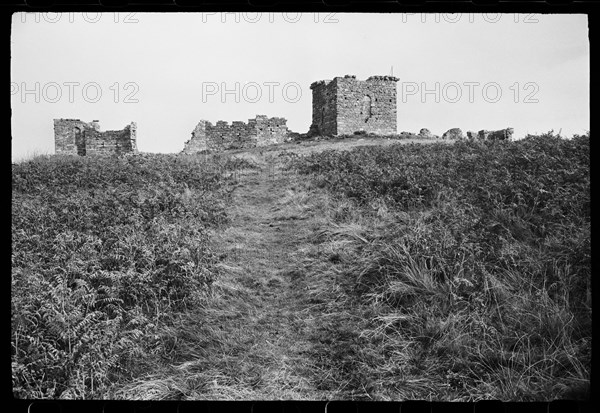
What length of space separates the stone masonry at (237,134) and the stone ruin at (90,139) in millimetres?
3322

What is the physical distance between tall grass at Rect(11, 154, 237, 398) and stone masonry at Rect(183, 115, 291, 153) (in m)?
13.0

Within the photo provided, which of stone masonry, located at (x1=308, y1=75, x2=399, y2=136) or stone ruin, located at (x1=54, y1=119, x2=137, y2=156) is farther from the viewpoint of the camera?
stone masonry, located at (x1=308, y1=75, x2=399, y2=136)

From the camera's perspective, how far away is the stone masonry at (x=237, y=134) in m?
22.4

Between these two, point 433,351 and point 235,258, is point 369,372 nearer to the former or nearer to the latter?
point 433,351

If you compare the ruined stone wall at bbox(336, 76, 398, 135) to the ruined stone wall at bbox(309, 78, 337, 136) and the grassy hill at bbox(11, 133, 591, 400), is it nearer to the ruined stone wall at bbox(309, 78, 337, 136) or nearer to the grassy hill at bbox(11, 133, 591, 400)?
the ruined stone wall at bbox(309, 78, 337, 136)

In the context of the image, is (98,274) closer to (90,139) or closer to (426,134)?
(90,139)

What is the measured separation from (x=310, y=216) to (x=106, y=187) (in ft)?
17.4

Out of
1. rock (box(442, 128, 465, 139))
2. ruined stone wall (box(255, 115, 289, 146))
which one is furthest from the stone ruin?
rock (box(442, 128, 465, 139))

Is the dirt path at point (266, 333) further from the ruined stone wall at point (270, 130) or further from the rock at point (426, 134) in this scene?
the ruined stone wall at point (270, 130)

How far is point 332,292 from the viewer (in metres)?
4.96

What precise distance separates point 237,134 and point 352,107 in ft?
24.9

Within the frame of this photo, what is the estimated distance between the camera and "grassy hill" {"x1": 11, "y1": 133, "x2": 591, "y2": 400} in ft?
12.4

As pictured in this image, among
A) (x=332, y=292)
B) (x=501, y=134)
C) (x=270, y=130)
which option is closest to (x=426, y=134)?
(x=270, y=130)
